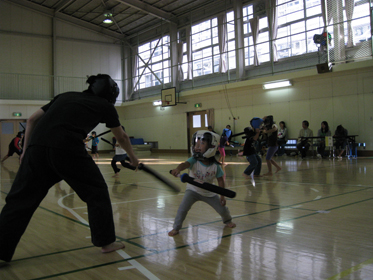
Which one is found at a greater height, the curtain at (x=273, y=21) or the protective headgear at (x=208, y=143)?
the curtain at (x=273, y=21)

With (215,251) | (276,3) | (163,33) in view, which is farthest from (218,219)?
(163,33)

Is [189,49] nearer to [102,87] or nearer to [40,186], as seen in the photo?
[102,87]

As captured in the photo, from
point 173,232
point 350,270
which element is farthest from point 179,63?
point 350,270

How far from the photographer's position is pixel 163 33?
2573 centimetres

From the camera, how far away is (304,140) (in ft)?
53.7

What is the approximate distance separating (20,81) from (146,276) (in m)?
25.5

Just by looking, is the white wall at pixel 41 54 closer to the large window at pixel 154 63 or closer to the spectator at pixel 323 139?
the large window at pixel 154 63

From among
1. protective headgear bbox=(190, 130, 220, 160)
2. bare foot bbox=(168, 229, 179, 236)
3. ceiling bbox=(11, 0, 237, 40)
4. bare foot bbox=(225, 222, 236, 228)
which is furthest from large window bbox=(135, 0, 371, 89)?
bare foot bbox=(168, 229, 179, 236)

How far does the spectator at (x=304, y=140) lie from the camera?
53.5ft

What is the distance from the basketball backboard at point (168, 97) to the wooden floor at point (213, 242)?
59.6ft

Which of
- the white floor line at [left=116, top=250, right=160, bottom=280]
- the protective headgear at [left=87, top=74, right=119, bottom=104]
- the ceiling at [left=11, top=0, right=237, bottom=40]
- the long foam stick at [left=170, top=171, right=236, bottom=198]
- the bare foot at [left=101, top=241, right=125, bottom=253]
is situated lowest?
the white floor line at [left=116, top=250, right=160, bottom=280]

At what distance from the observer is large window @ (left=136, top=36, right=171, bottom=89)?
25.6m

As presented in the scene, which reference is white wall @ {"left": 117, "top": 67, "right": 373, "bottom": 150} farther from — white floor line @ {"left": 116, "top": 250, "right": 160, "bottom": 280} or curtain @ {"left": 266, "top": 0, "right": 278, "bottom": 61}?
white floor line @ {"left": 116, "top": 250, "right": 160, "bottom": 280}

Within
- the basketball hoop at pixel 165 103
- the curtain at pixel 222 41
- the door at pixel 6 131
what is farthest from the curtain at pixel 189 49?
the door at pixel 6 131
